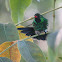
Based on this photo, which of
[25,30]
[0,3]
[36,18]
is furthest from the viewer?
[0,3]

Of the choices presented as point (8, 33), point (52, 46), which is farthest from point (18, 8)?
point (52, 46)

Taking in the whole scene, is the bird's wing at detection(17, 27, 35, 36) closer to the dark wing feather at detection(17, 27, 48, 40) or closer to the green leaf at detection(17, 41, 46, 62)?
the dark wing feather at detection(17, 27, 48, 40)

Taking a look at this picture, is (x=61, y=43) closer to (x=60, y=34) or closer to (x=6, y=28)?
(x=60, y=34)

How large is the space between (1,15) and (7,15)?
0.32 ft

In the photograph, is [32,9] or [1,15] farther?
[1,15]

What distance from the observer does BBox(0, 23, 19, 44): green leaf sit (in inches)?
18.5

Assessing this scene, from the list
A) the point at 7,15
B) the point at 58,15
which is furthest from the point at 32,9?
the point at 7,15

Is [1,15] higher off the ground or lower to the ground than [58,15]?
higher

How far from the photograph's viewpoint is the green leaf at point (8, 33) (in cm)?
47

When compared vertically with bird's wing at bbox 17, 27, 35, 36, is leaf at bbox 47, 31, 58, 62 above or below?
below

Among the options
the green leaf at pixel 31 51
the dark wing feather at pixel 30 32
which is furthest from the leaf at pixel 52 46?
the dark wing feather at pixel 30 32

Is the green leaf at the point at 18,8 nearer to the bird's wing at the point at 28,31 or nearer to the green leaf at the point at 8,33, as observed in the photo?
the bird's wing at the point at 28,31

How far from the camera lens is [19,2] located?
766 millimetres

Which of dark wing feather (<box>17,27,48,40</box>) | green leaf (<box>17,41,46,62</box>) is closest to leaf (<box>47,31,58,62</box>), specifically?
green leaf (<box>17,41,46,62</box>)
